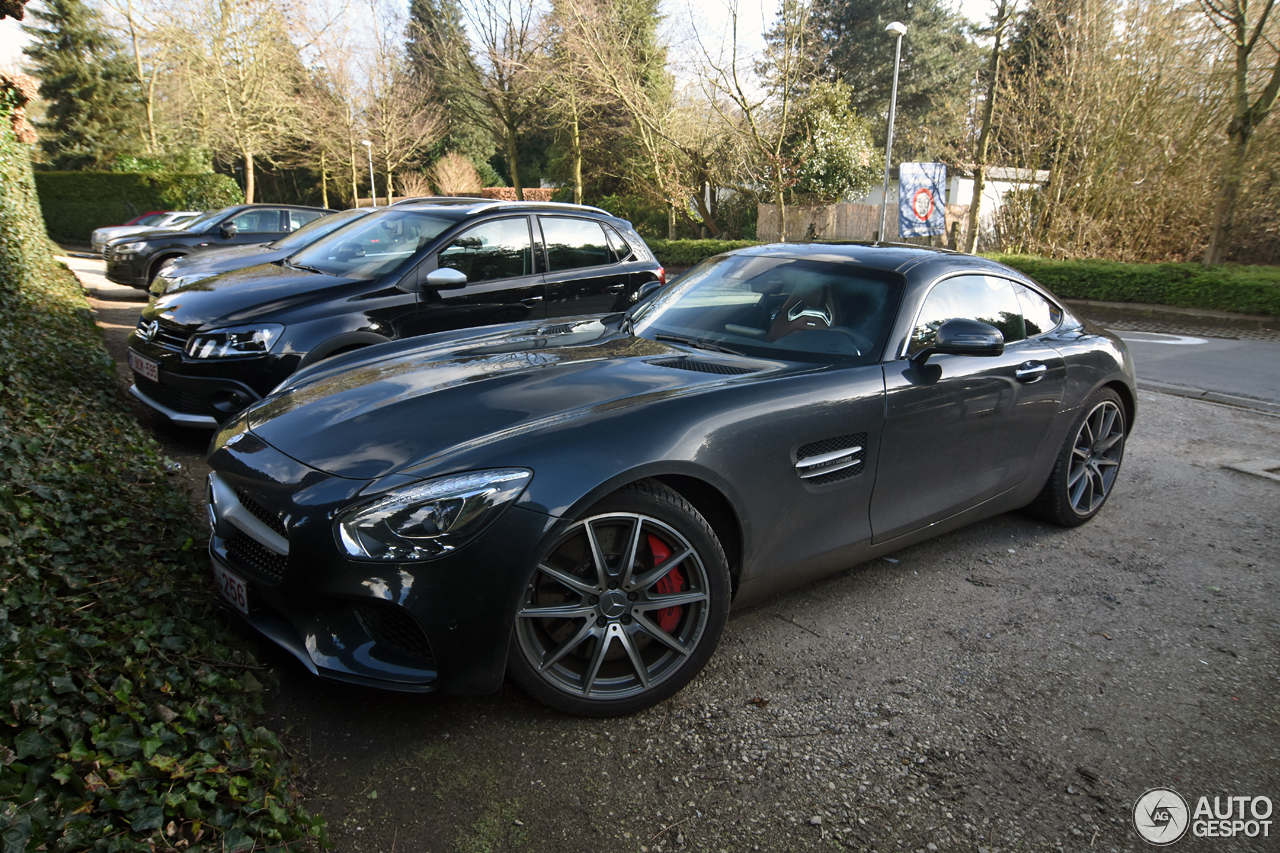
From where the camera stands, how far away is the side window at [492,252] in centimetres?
566

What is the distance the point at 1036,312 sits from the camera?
4.29m

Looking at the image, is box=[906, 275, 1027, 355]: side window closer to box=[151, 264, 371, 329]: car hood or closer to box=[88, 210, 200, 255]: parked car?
box=[151, 264, 371, 329]: car hood

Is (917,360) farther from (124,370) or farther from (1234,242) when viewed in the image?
(1234,242)

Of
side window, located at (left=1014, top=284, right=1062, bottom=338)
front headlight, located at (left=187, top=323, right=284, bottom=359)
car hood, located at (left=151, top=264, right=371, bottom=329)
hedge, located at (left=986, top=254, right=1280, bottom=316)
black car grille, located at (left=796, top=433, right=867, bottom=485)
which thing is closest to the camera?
black car grille, located at (left=796, top=433, right=867, bottom=485)

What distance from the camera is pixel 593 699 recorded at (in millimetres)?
2586

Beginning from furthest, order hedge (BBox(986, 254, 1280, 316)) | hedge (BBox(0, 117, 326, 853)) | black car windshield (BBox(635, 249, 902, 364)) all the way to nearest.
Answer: hedge (BBox(986, 254, 1280, 316)), black car windshield (BBox(635, 249, 902, 364)), hedge (BBox(0, 117, 326, 853))

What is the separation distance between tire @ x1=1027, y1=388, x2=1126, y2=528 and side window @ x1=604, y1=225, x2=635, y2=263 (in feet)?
12.0

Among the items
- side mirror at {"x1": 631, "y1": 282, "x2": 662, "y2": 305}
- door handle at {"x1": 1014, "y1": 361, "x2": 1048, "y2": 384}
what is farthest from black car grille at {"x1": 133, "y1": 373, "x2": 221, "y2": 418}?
door handle at {"x1": 1014, "y1": 361, "x2": 1048, "y2": 384}

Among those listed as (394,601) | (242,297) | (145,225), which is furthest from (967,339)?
(145,225)

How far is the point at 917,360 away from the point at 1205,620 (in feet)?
5.70

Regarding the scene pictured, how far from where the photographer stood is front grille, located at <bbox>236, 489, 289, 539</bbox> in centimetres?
249

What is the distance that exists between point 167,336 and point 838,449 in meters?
4.19

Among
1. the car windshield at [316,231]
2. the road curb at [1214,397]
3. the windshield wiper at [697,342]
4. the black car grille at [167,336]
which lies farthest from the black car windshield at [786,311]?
the road curb at [1214,397]

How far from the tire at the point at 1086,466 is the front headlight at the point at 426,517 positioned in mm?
3264
